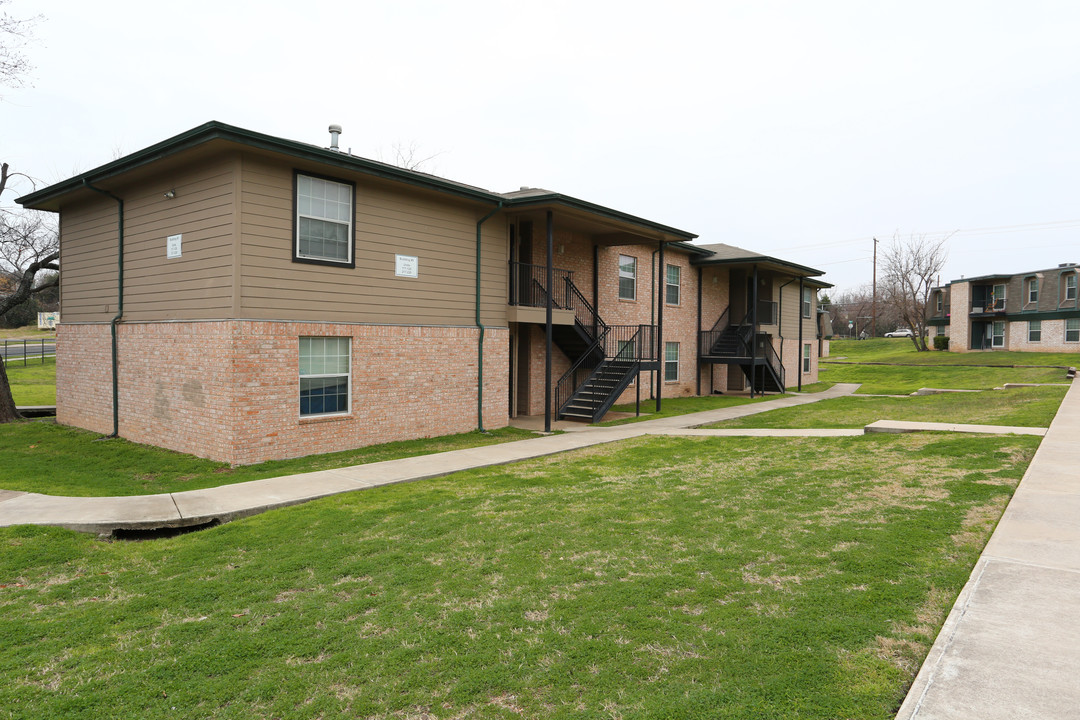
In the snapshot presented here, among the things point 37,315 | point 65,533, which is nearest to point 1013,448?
point 65,533

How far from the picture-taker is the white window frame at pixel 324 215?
10977 millimetres

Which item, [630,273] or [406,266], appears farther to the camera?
[630,273]

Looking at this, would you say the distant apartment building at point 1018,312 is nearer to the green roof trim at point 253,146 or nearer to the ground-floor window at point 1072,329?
the ground-floor window at point 1072,329

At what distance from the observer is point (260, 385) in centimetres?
1041

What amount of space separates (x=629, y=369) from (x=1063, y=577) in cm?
1324

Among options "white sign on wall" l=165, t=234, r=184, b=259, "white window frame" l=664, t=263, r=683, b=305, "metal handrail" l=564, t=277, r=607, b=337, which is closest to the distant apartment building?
"white window frame" l=664, t=263, r=683, b=305

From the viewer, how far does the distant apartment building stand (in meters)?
42.1

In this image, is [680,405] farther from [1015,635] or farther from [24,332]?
[24,332]

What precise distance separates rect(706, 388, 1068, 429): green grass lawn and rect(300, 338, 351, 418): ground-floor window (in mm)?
9050

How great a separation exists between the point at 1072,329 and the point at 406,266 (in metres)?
47.4

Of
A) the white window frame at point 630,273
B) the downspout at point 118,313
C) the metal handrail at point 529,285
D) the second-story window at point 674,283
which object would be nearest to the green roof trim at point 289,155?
the downspout at point 118,313

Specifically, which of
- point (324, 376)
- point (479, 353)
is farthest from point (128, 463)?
point (479, 353)

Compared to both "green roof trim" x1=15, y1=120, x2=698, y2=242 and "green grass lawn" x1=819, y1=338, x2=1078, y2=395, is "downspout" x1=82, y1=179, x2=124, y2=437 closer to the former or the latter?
"green roof trim" x1=15, y1=120, x2=698, y2=242

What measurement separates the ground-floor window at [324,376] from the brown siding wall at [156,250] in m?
1.59
